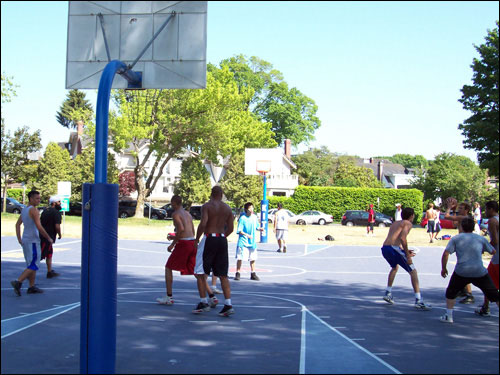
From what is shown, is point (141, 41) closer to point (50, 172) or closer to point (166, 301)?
point (166, 301)

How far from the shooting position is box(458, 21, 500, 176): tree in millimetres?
31692

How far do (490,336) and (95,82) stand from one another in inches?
261

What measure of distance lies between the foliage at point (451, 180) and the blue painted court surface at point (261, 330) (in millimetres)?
50121

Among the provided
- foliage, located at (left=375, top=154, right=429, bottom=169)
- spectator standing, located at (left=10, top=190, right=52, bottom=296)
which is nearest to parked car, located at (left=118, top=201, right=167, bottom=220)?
spectator standing, located at (left=10, top=190, right=52, bottom=296)

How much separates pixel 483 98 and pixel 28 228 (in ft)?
95.8

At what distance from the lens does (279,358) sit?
688cm

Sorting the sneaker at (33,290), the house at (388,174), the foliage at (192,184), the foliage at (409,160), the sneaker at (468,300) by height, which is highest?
the foliage at (409,160)

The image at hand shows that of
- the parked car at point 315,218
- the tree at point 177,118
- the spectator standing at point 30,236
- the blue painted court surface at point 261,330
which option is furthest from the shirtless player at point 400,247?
the parked car at point 315,218

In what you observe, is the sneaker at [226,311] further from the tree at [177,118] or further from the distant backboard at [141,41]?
the tree at [177,118]

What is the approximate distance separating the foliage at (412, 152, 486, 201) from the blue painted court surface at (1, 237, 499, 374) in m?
50.1

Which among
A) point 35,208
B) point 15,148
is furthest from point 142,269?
point 15,148

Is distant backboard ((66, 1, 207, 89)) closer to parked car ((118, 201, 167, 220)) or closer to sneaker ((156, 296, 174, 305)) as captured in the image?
sneaker ((156, 296, 174, 305))

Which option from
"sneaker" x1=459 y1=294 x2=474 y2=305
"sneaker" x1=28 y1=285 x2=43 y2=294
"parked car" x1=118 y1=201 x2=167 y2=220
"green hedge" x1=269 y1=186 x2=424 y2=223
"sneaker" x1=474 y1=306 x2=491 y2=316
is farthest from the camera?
"green hedge" x1=269 y1=186 x2=424 y2=223

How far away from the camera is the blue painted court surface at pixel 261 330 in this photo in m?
6.58
